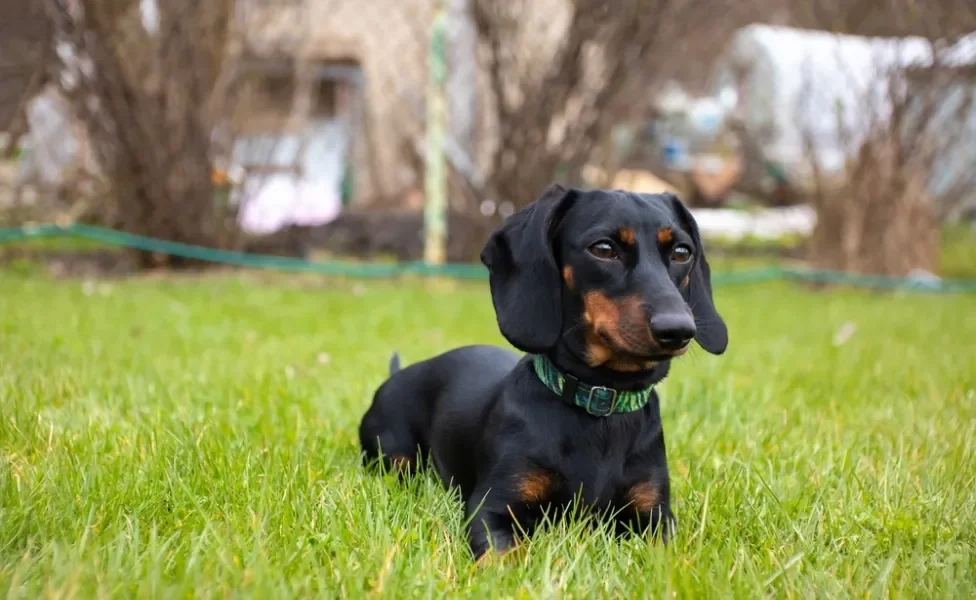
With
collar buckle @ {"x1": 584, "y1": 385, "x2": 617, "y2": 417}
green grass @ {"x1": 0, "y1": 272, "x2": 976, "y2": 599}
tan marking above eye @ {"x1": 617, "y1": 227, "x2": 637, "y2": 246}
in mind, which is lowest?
green grass @ {"x1": 0, "y1": 272, "x2": 976, "y2": 599}

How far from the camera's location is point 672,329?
6.66 ft

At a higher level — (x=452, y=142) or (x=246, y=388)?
(x=452, y=142)

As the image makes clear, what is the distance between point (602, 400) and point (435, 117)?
5.83m

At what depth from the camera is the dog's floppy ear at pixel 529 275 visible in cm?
231

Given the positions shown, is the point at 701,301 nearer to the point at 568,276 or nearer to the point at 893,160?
the point at 568,276

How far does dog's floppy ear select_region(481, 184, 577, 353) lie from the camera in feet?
7.57

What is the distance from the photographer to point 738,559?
2023mm

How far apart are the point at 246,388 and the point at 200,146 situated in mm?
4585

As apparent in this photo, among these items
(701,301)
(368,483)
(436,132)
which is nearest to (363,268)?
(436,132)

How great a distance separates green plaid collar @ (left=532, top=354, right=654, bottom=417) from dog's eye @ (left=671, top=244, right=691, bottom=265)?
327mm

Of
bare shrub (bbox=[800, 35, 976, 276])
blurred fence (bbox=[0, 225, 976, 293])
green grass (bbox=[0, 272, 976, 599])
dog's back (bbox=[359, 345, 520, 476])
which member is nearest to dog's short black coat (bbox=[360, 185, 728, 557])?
green grass (bbox=[0, 272, 976, 599])

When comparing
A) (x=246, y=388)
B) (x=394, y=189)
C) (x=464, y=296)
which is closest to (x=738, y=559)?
(x=246, y=388)

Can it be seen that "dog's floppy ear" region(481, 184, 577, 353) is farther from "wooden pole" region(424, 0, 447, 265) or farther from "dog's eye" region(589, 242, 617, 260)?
"wooden pole" region(424, 0, 447, 265)

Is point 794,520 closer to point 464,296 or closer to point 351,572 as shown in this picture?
point 351,572
